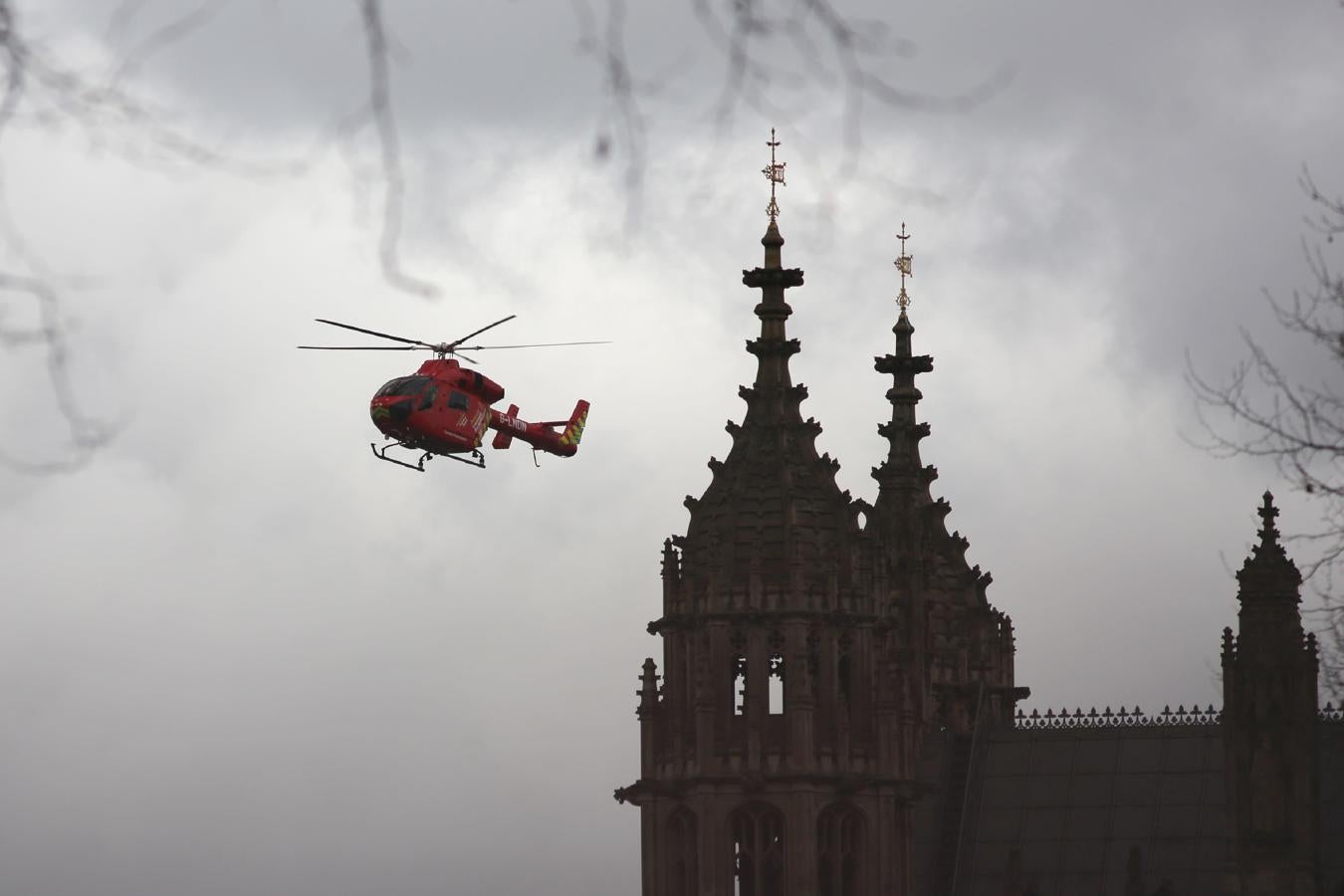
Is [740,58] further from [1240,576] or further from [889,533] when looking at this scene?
[889,533]

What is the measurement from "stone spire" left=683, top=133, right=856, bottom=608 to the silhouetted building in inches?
3.1

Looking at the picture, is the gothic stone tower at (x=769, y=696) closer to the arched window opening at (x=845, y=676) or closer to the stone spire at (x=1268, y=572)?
the arched window opening at (x=845, y=676)

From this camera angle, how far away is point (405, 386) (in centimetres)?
9281

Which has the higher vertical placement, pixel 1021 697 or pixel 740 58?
pixel 1021 697

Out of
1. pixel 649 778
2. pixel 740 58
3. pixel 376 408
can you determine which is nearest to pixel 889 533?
pixel 649 778

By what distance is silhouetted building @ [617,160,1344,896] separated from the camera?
4596 inches

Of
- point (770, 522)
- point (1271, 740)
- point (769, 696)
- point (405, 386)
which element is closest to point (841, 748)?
point (769, 696)

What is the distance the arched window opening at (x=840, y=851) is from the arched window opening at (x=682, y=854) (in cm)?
439

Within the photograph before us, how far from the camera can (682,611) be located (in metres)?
118

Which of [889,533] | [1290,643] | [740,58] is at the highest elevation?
[889,533]

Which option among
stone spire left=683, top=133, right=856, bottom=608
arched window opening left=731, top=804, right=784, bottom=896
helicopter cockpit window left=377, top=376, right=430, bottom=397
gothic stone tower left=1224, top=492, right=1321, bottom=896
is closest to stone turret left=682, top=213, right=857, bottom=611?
stone spire left=683, top=133, right=856, bottom=608

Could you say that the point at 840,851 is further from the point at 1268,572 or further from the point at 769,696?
the point at 1268,572

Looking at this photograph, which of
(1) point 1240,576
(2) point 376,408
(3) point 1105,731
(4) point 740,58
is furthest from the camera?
(3) point 1105,731

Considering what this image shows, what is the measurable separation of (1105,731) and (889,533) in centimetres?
1127
